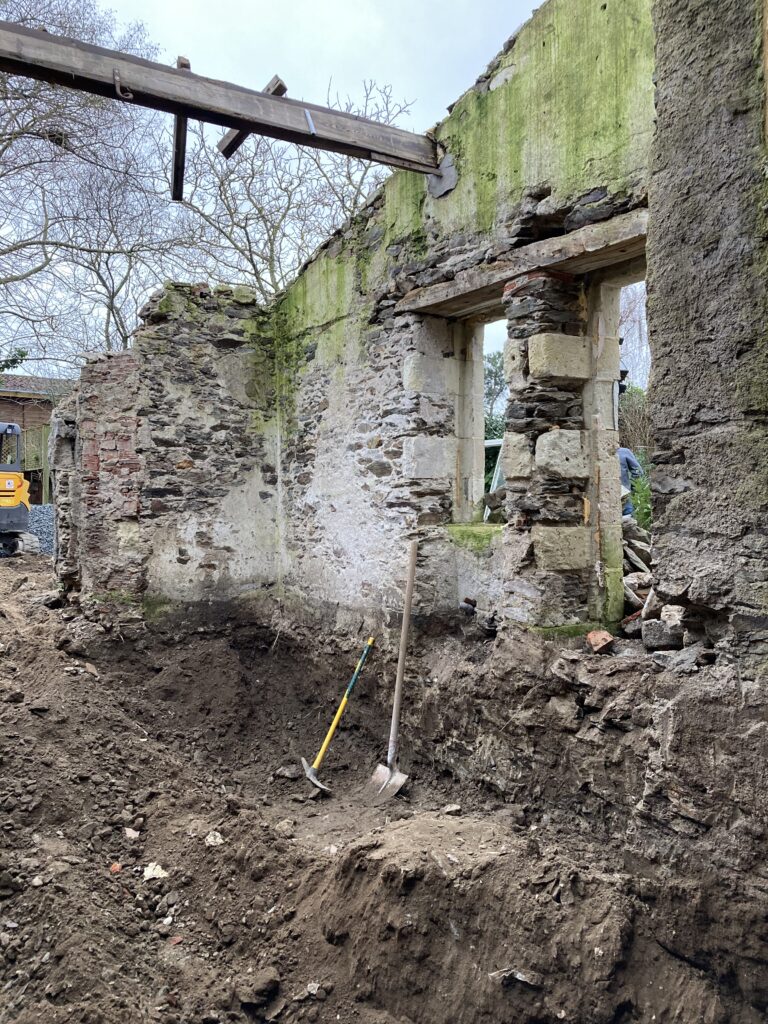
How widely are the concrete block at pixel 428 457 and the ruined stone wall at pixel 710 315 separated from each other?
2721 mm

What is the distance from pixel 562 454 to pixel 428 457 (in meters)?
1.34

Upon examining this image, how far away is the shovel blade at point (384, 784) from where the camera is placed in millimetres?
5016

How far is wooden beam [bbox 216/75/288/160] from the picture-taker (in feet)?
15.5

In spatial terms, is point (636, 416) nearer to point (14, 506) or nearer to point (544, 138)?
point (544, 138)

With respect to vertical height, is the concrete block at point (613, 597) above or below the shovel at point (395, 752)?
above

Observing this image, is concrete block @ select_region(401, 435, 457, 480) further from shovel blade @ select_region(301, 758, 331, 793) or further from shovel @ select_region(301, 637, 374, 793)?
shovel blade @ select_region(301, 758, 331, 793)

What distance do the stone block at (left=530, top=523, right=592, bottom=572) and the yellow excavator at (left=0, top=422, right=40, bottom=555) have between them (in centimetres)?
1351

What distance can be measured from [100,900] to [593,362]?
4.20 meters

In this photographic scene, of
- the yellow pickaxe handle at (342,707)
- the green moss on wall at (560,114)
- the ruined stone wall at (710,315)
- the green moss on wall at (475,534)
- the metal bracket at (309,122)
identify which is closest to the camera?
the ruined stone wall at (710,315)

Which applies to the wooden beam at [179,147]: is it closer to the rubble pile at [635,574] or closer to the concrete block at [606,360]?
the concrete block at [606,360]

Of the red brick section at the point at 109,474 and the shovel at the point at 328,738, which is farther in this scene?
the red brick section at the point at 109,474

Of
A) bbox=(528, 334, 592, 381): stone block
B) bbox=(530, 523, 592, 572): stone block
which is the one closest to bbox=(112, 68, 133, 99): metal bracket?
bbox=(528, 334, 592, 381): stone block

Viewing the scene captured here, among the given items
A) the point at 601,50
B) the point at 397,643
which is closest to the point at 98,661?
the point at 397,643

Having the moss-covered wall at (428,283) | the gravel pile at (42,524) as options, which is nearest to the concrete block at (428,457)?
the moss-covered wall at (428,283)
